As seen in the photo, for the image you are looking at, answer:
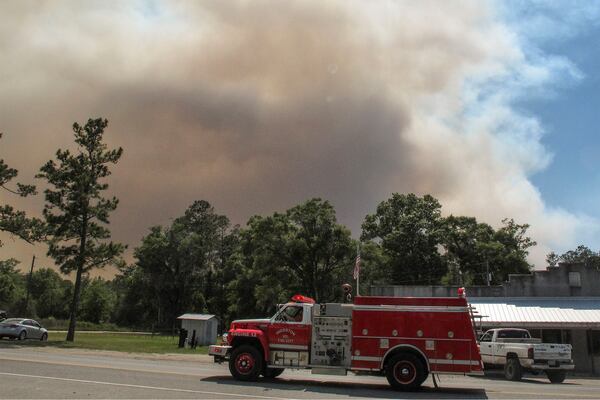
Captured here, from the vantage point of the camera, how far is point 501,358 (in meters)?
21.9

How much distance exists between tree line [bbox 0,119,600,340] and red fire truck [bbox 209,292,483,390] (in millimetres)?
25732

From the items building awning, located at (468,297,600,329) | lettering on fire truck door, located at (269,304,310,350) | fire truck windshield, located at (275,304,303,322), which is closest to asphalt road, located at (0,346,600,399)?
lettering on fire truck door, located at (269,304,310,350)

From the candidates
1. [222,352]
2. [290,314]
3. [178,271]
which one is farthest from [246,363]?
[178,271]

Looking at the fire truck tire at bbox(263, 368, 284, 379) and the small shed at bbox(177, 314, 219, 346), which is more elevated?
the small shed at bbox(177, 314, 219, 346)

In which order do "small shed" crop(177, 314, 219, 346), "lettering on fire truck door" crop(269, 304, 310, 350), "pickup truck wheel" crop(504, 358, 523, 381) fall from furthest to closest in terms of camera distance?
"small shed" crop(177, 314, 219, 346), "pickup truck wheel" crop(504, 358, 523, 381), "lettering on fire truck door" crop(269, 304, 310, 350)

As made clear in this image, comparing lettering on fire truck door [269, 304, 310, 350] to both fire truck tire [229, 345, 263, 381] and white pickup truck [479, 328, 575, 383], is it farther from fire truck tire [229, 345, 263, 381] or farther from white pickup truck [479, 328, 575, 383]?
white pickup truck [479, 328, 575, 383]

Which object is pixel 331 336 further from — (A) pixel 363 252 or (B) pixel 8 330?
(A) pixel 363 252

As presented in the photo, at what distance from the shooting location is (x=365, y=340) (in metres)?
15.5

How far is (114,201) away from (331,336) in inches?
1087

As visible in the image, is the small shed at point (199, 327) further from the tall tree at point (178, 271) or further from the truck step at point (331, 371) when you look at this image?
the tall tree at point (178, 271)

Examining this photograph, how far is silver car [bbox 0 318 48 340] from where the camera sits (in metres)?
34.2

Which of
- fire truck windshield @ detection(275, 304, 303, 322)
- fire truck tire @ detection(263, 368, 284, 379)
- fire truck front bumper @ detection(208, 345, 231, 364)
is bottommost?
fire truck tire @ detection(263, 368, 284, 379)

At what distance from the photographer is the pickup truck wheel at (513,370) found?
835 inches

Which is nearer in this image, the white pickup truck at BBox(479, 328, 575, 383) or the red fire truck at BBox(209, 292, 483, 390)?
the red fire truck at BBox(209, 292, 483, 390)
